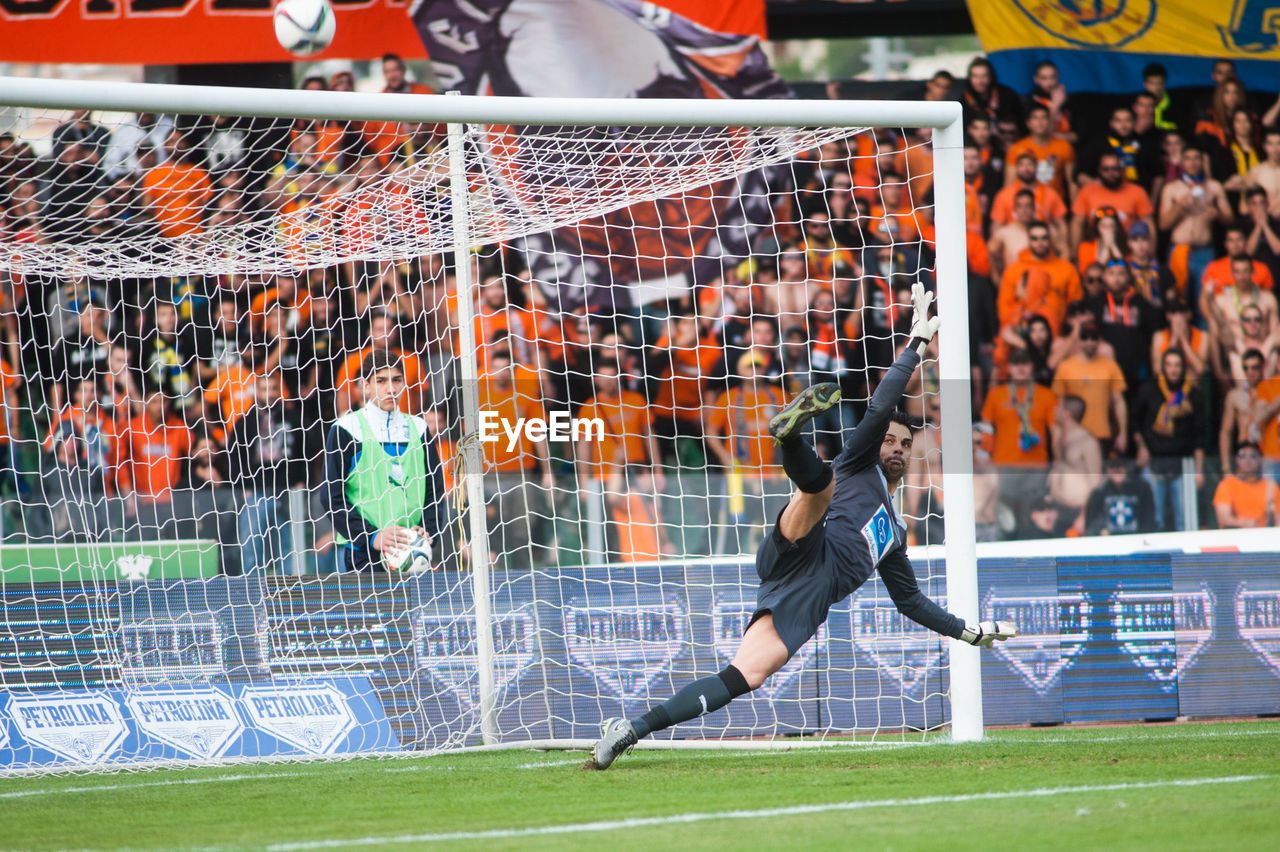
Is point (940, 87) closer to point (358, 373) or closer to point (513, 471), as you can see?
point (513, 471)

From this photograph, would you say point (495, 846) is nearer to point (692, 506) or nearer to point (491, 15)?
point (692, 506)

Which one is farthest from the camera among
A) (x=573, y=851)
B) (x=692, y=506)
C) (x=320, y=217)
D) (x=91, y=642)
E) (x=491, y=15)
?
(x=491, y=15)

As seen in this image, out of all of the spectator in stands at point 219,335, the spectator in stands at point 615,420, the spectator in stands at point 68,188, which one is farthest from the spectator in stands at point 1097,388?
the spectator in stands at point 68,188

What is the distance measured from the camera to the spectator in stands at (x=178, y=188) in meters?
8.34

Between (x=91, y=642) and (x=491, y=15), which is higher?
(x=491, y=15)

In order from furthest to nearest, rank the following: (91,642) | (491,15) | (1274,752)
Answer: (491,15) < (91,642) < (1274,752)

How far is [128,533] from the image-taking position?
8.25 metres

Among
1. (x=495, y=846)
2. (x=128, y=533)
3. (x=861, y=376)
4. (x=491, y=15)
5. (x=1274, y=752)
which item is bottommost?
(x=1274, y=752)

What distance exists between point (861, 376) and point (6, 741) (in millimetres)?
6702

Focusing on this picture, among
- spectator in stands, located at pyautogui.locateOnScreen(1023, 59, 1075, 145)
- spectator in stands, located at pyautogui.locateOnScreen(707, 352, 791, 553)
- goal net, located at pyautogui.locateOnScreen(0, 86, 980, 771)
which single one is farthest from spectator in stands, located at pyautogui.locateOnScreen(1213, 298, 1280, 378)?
spectator in stands, located at pyautogui.locateOnScreen(707, 352, 791, 553)

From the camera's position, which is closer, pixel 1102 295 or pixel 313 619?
pixel 313 619

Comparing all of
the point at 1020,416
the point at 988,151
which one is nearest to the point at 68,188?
the point at 1020,416

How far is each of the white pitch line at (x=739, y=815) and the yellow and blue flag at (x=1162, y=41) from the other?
848cm

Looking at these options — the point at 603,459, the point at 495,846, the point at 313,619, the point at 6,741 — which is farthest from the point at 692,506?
the point at 495,846
